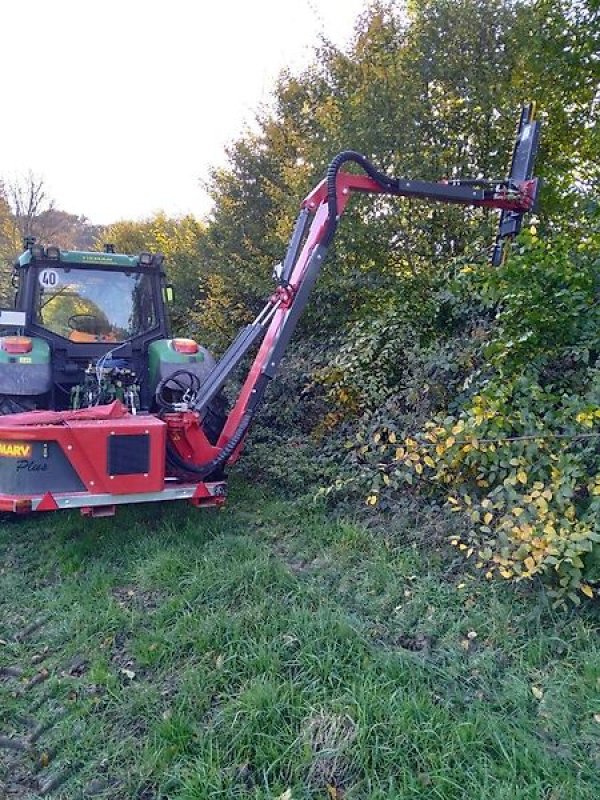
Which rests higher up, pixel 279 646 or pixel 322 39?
pixel 322 39

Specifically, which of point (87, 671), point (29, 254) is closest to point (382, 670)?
point (87, 671)

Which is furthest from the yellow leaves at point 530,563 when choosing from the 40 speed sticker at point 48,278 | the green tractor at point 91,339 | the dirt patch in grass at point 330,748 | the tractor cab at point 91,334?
the 40 speed sticker at point 48,278

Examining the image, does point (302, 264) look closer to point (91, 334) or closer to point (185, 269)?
point (91, 334)

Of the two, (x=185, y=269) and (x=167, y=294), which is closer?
(x=167, y=294)

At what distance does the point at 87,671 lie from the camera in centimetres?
283

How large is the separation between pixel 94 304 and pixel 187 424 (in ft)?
5.87

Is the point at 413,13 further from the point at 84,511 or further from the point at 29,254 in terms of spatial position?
the point at 84,511

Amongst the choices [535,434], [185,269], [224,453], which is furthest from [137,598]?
[185,269]

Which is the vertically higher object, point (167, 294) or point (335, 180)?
point (335, 180)

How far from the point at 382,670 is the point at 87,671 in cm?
136

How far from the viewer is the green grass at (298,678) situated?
209 cm

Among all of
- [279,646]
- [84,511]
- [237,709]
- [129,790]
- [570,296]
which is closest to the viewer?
[129,790]

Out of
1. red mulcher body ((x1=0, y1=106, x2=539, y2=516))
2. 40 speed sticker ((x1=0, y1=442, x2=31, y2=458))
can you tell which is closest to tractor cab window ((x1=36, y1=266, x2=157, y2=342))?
red mulcher body ((x1=0, y1=106, x2=539, y2=516))

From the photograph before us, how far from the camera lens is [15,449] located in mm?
3623
